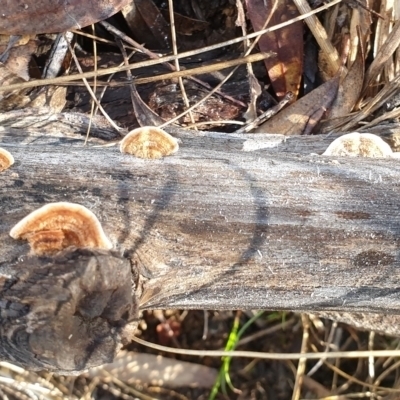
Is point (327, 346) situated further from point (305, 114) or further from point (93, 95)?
point (93, 95)

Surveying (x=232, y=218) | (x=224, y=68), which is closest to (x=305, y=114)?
(x=224, y=68)

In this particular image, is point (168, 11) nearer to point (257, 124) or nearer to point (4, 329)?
point (257, 124)

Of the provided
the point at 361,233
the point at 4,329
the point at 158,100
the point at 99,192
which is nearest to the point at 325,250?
the point at 361,233

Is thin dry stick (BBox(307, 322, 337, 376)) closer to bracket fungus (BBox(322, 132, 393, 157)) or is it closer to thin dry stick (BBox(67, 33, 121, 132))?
bracket fungus (BBox(322, 132, 393, 157))

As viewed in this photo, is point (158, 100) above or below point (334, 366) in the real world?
above

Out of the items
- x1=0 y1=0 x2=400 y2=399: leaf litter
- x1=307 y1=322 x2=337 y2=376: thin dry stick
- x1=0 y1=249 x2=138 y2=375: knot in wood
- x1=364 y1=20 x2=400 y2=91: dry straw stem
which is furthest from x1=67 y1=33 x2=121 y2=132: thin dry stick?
x1=307 y1=322 x2=337 y2=376: thin dry stick
